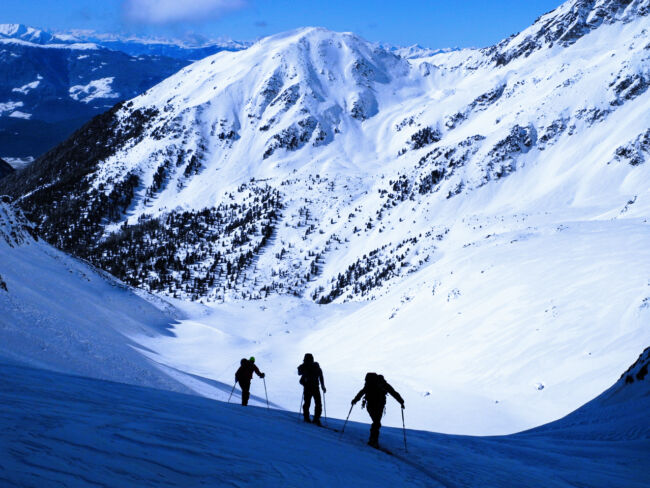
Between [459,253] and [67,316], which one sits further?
[459,253]

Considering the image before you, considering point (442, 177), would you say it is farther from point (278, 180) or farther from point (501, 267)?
point (501, 267)

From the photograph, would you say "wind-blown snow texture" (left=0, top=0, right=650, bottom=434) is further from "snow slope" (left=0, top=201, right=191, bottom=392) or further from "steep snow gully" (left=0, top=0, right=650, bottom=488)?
"snow slope" (left=0, top=201, right=191, bottom=392)

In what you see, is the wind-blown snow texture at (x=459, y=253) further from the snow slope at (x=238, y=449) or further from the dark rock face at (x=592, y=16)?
the snow slope at (x=238, y=449)

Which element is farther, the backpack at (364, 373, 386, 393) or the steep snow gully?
the backpack at (364, 373, 386, 393)

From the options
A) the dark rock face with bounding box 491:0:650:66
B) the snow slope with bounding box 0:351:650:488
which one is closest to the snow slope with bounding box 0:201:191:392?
the snow slope with bounding box 0:351:650:488

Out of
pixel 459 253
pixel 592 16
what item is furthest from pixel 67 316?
pixel 592 16

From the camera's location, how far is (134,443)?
660 centimetres

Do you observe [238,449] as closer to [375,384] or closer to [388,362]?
[375,384]

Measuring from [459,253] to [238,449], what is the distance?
1682 inches

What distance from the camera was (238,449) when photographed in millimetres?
7621

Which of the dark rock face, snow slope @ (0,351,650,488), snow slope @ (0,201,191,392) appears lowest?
snow slope @ (0,351,650,488)

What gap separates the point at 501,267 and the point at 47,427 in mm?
34298

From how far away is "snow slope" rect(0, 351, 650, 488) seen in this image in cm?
558

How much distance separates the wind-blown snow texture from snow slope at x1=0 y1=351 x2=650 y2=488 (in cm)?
800
